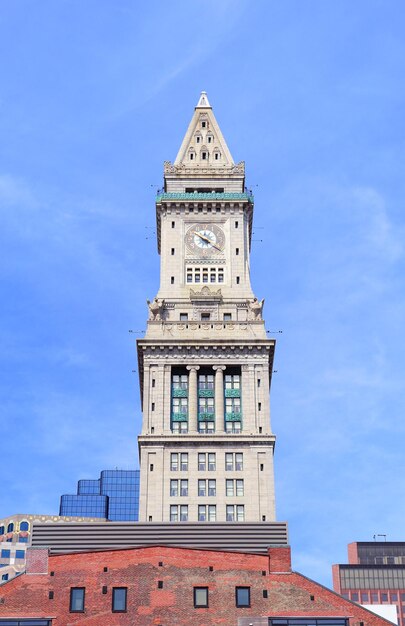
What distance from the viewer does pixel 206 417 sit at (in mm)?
146375

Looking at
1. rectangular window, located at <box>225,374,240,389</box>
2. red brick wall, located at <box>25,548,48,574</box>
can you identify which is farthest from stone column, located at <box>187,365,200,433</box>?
red brick wall, located at <box>25,548,48,574</box>

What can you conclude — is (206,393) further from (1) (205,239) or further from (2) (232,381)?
(1) (205,239)

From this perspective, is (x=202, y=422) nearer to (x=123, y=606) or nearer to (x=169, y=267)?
(x=169, y=267)

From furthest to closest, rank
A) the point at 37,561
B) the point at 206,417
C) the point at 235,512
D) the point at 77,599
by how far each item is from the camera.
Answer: the point at 206,417 < the point at 235,512 < the point at 37,561 < the point at 77,599

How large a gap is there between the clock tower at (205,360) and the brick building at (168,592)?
5083 cm

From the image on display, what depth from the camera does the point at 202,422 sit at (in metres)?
146

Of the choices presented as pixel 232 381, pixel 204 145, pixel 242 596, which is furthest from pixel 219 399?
pixel 242 596

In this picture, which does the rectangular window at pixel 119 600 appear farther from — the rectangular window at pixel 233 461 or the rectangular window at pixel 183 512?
the rectangular window at pixel 233 461

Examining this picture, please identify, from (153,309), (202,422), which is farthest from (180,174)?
(202,422)

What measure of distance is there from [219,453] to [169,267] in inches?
1299

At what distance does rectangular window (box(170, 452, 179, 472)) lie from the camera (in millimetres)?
140375

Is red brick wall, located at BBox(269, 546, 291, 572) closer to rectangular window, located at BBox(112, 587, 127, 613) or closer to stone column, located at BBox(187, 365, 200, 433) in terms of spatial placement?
rectangular window, located at BBox(112, 587, 127, 613)

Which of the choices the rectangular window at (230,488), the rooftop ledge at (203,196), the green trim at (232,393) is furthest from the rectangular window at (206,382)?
the rooftop ledge at (203,196)

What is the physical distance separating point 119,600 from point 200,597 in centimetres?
629
